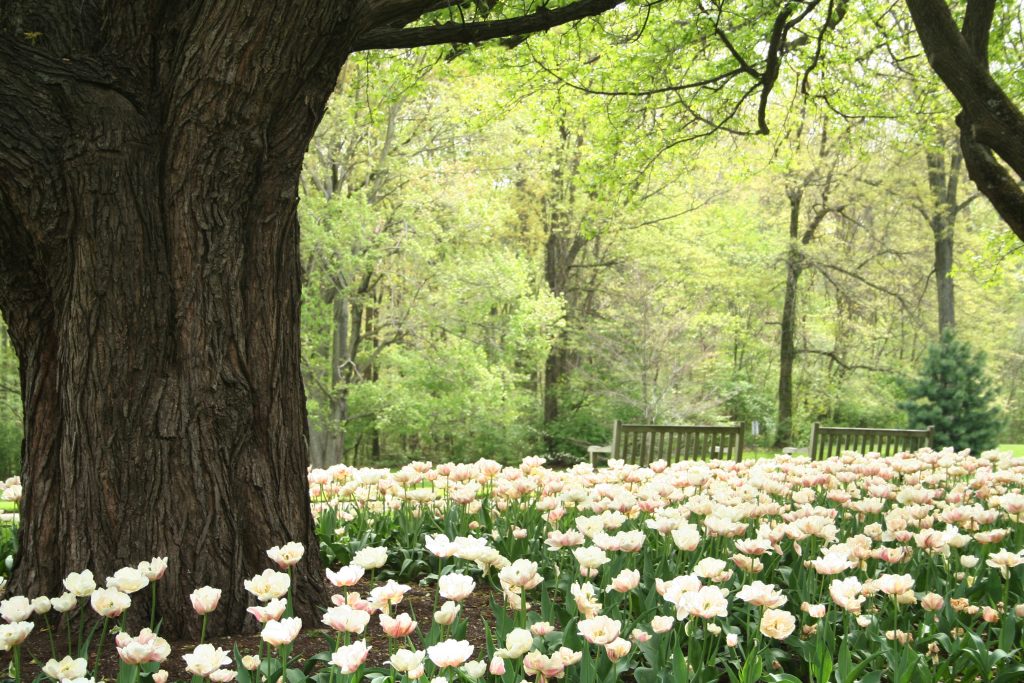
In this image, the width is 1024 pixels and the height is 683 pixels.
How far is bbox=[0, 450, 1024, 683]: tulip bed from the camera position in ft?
6.69

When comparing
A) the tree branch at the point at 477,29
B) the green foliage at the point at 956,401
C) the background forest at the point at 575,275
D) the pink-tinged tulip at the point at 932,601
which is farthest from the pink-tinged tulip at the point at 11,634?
the green foliage at the point at 956,401

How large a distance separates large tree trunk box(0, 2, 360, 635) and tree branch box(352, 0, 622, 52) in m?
0.73

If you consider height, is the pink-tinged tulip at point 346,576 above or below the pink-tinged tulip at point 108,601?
above

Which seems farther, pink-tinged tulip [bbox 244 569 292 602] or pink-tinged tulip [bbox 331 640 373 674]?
pink-tinged tulip [bbox 244 569 292 602]

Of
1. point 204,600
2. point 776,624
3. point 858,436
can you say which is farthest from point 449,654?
point 858,436

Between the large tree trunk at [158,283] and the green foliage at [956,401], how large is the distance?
526 inches

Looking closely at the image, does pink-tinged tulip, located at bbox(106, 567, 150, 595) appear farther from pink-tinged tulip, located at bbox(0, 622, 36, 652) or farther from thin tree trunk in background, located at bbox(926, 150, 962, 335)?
thin tree trunk in background, located at bbox(926, 150, 962, 335)

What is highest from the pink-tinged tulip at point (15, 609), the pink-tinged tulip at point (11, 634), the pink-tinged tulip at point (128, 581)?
the pink-tinged tulip at point (128, 581)

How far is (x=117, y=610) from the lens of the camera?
2.12 m

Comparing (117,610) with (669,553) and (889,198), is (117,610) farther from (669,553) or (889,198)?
(889,198)

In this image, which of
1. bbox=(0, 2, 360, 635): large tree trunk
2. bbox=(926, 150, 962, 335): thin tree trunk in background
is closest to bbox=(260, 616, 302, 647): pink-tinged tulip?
bbox=(0, 2, 360, 635): large tree trunk

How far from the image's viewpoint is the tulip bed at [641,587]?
2039 millimetres

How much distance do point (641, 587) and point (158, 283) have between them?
6.85 ft

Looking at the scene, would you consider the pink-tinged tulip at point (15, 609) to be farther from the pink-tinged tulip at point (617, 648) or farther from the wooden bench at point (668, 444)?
the wooden bench at point (668, 444)
